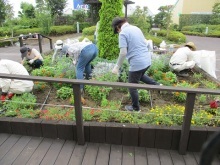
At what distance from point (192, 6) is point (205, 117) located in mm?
27665

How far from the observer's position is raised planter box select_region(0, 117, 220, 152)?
2.32 meters

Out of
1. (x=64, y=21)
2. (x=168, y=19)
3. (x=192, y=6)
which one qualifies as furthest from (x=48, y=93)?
(x=192, y=6)

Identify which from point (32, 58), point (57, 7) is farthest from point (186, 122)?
point (57, 7)

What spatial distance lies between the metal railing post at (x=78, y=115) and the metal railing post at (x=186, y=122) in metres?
1.13

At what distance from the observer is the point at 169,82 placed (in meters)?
3.87

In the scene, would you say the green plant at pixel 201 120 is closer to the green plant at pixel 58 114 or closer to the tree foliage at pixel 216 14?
the green plant at pixel 58 114

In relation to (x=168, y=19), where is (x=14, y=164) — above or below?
below

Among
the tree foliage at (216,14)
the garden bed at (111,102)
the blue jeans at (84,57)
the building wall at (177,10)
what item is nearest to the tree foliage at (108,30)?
the garden bed at (111,102)

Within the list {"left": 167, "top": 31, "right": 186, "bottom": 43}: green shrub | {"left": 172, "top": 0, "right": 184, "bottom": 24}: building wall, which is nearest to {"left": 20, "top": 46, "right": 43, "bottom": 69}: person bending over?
{"left": 167, "top": 31, "right": 186, "bottom": 43}: green shrub

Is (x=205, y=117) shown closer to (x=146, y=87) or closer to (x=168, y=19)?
(x=146, y=87)

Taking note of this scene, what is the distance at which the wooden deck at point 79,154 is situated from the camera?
2.17 m

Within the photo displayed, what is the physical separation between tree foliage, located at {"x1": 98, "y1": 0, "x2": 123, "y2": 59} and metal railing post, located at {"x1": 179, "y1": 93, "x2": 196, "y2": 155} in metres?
3.40

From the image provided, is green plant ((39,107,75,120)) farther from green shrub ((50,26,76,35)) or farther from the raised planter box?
green shrub ((50,26,76,35))

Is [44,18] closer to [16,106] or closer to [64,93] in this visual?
[64,93]
